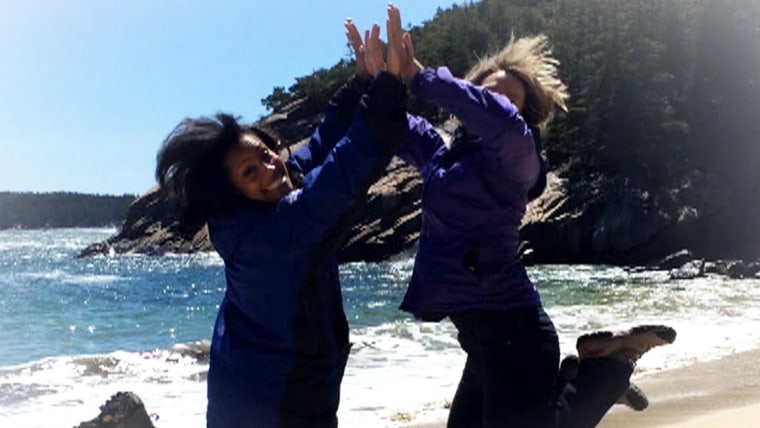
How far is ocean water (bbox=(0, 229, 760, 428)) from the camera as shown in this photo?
8.39 meters

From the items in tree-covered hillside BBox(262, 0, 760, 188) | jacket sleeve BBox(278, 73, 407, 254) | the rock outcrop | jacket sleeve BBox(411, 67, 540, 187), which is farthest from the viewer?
tree-covered hillside BBox(262, 0, 760, 188)

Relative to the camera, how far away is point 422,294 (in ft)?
10.5

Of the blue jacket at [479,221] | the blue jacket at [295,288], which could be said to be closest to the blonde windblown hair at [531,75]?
the blue jacket at [479,221]

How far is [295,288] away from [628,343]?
157 centimetres

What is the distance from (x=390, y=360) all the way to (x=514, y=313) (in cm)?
791

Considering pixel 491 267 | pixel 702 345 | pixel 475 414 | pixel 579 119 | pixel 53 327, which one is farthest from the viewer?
pixel 579 119

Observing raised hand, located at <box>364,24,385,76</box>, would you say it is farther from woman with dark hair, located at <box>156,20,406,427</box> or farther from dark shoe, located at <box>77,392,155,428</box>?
dark shoe, located at <box>77,392,155,428</box>

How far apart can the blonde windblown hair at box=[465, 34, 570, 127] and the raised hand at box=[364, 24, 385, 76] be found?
762mm

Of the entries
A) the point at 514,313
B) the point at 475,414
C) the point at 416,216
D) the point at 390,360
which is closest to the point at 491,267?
the point at 514,313

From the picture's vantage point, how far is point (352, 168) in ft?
7.38

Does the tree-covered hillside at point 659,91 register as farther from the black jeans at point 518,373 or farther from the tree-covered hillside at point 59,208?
the tree-covered hillside at point 59,208

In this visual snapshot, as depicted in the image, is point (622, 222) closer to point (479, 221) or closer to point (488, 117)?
point (479, 221)

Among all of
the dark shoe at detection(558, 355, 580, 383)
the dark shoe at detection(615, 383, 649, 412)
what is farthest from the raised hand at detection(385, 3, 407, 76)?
the dark shoe at detection(615, 383, 649, 412)

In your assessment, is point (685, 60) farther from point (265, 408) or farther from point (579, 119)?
point (265, 408)
